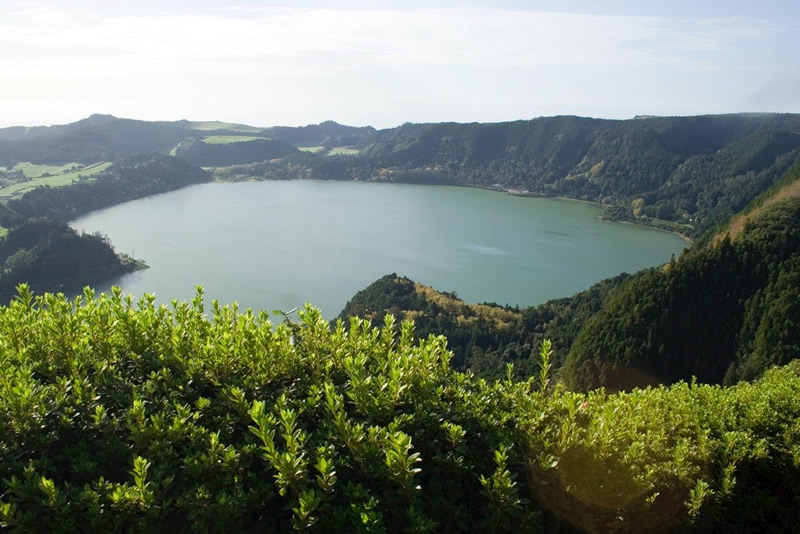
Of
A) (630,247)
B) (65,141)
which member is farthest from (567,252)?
(65,141)

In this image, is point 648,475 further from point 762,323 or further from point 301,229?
point 301,229

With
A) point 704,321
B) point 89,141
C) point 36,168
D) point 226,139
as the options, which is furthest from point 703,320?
point 226,139

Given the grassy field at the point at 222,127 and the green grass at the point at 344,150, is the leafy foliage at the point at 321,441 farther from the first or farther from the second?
the grassy field at the point at 222,127

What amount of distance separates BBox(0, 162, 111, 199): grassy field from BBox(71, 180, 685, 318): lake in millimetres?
8697

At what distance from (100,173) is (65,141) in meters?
26.5

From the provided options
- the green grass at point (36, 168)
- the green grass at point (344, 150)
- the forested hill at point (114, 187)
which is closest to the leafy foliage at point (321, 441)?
the forested hill at point (114, 187)

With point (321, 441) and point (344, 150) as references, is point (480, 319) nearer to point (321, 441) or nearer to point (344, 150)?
point (321, 441)

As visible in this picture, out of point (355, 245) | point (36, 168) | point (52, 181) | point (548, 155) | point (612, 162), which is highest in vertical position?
point (548, 155)

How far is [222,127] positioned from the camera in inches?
6353

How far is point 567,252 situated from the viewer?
2292 inches

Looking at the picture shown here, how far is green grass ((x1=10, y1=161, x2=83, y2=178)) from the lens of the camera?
88.1 metres

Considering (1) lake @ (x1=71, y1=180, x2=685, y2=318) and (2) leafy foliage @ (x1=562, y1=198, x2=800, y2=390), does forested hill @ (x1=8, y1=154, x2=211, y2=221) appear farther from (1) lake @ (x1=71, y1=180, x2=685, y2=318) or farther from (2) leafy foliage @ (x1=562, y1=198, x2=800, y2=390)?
(2) leafy foliage @ (x1=562, y1=198, x2=800, y2=390)

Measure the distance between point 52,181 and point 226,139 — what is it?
62.5m

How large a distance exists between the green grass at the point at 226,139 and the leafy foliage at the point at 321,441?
139916mm
